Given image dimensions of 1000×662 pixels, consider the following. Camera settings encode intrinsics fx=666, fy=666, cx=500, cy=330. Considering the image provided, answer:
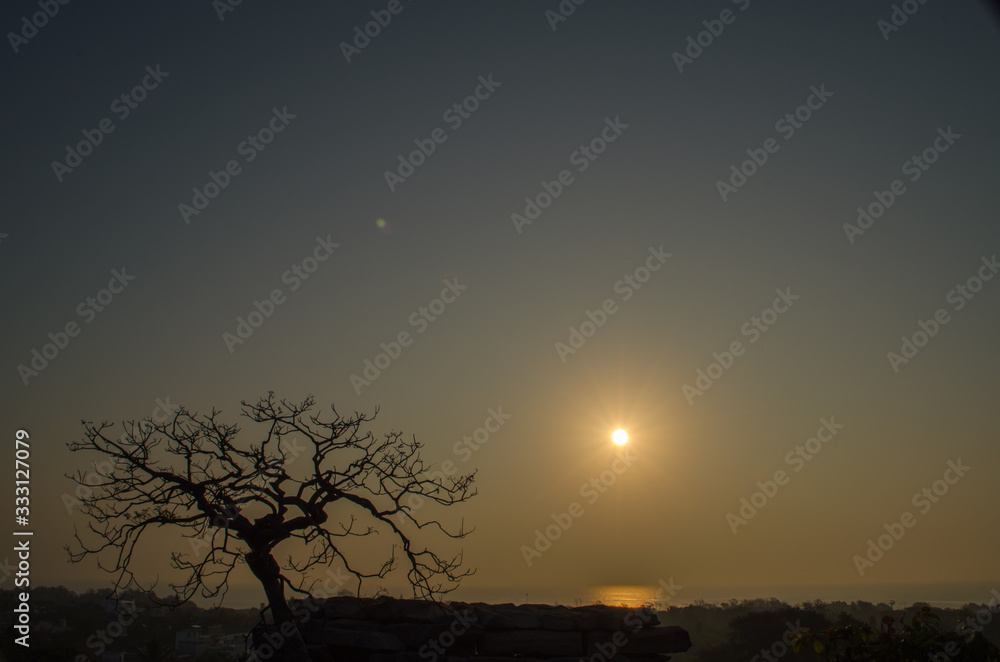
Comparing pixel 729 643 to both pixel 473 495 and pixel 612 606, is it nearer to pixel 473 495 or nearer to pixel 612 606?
pixel 612 606

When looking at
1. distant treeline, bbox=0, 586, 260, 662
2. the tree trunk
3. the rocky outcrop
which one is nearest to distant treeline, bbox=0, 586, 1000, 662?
distant treeline, bbox=0, 586, 260, 662

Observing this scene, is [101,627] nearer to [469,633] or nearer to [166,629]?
[166,629]

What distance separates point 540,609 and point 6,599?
4284 centimetres

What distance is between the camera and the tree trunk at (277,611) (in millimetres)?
13267

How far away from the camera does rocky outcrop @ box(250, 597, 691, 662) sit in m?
14.0

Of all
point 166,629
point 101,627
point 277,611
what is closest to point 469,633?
point 277,611

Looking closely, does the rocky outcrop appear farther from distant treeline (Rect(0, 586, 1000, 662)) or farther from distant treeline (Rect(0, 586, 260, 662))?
distant treeline (Rect(0, 586, 260, 662))

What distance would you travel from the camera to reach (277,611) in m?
13.5

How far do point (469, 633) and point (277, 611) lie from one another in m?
4.03

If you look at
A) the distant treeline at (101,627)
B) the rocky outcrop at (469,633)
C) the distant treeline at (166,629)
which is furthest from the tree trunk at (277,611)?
the distant treeline at (101,627)

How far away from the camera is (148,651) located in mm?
29484

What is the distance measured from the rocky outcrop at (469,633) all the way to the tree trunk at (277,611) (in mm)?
208

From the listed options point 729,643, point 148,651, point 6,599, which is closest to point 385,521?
point 148,651

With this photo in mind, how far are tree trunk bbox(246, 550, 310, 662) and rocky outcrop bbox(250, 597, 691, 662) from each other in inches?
8.2
